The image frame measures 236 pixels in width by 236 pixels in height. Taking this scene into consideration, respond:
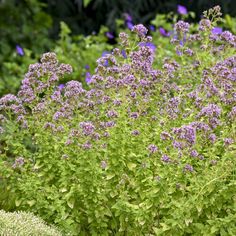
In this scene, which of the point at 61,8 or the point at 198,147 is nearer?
the point at 198,147

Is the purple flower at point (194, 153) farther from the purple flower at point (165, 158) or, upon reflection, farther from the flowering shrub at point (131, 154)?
the purple flower at point (165, 158)

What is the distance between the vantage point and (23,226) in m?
3.77

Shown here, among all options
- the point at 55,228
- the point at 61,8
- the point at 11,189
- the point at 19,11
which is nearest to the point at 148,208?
the point at 55,228

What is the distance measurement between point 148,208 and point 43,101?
1.09 metres

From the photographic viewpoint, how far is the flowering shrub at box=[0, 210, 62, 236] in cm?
369

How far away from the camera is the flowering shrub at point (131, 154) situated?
12.8 feet

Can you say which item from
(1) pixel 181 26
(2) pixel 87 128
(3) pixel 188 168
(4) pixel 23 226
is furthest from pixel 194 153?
(1) pixel 181 26

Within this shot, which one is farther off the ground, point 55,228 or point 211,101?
point 211,101

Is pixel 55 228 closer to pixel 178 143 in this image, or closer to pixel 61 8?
pixel 178 143

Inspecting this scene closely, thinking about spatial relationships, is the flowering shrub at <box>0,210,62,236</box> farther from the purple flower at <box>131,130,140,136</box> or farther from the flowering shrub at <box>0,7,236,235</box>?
the purple flower at <box>131,130,140,136</box>

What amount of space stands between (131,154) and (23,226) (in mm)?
747

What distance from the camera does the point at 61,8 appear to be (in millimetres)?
10320

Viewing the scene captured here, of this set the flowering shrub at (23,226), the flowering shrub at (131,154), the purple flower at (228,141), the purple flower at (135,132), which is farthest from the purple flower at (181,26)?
the flowering shrub at (23,226)

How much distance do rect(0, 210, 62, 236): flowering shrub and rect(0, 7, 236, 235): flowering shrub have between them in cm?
20
